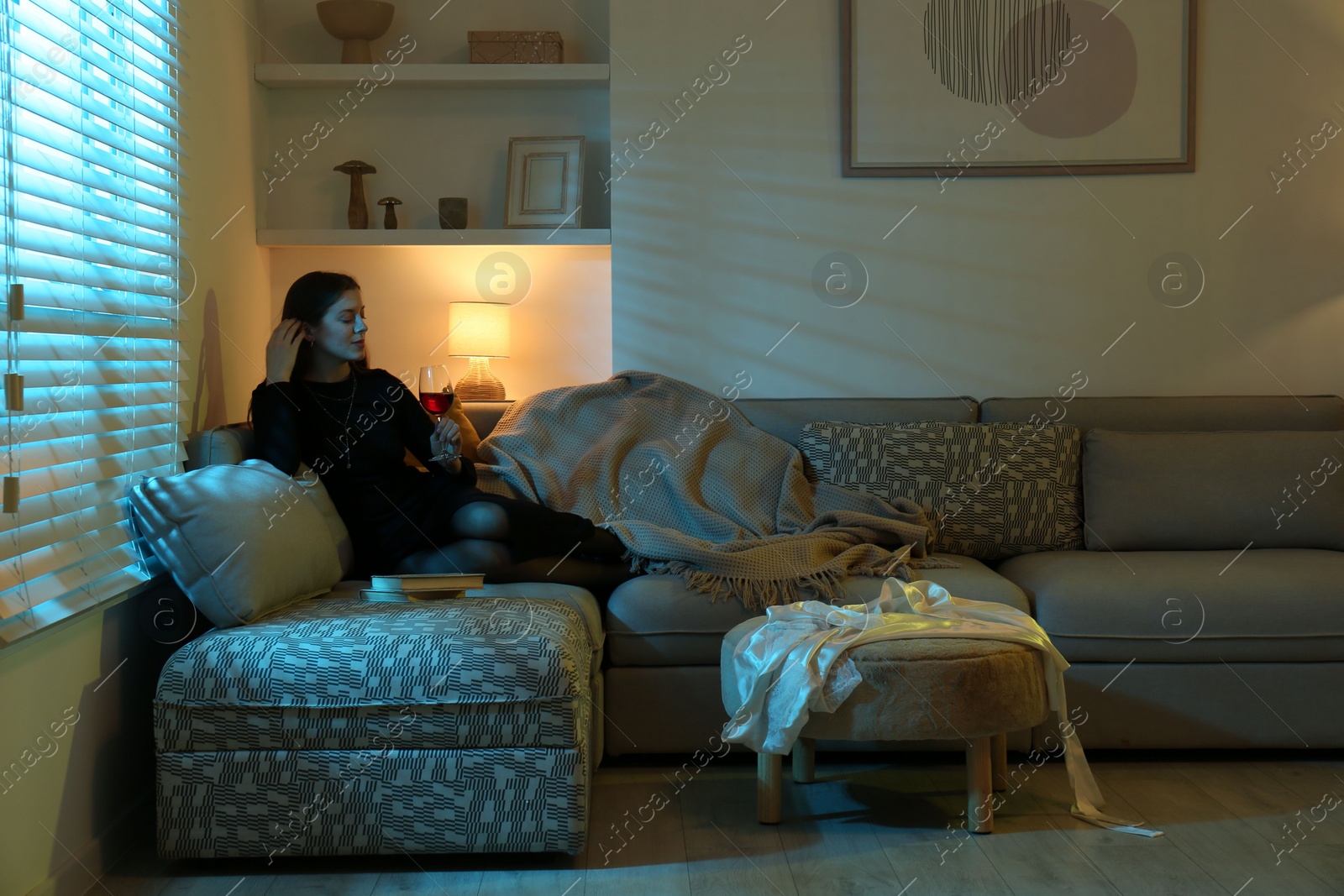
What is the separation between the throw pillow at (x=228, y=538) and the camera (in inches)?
81.4

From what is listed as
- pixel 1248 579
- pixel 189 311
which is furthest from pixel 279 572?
pixel 1248 579

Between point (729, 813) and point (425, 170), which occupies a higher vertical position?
point (425, 170)

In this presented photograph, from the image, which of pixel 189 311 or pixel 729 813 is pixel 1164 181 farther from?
pixel 189 311

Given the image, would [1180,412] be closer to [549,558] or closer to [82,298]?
[549,558]

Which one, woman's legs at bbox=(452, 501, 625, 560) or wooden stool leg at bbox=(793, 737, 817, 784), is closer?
wooden stool leg at bbox=(793, 737, 817, 784)

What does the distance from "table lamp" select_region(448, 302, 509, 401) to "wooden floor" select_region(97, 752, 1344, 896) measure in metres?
1.39

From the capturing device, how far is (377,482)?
9.03 feet

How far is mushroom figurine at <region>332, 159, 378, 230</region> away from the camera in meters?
3.40

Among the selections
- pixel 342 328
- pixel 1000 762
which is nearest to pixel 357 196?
pixel 342 328

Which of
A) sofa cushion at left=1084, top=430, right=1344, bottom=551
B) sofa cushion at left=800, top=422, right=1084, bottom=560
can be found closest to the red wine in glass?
sofa cushion at left=800, top=422, right=1084, bottom=560

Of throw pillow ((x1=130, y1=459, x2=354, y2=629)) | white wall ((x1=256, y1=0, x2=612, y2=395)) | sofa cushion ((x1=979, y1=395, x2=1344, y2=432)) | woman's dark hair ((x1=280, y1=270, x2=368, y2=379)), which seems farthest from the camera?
white wall ((x1=256, y1=0, x2=612, y2=395))

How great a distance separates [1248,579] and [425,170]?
2589mm

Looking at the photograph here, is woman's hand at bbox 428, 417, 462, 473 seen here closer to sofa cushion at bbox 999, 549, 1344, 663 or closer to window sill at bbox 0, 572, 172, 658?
window sill at bbox 0, 572, 172, 658

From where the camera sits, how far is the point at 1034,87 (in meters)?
3.35
